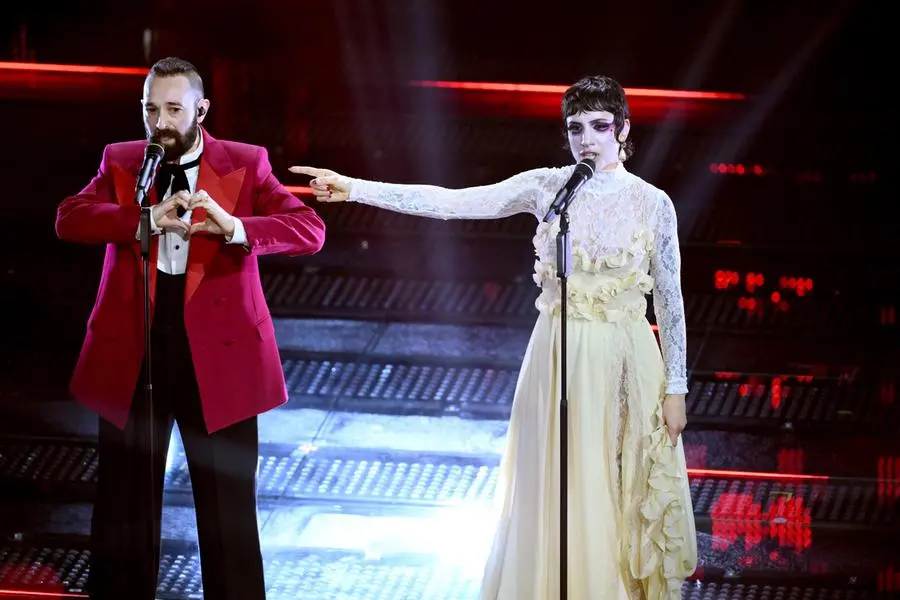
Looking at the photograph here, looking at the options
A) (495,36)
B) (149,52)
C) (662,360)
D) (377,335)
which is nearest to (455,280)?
(377,335)

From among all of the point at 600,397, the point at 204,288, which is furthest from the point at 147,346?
the point at 600,397

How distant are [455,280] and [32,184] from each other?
1751 millimetres

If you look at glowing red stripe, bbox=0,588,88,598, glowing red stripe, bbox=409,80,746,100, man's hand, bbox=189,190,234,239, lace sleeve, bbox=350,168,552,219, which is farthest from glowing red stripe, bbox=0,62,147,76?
man's hand, bbox=189,190,234,239

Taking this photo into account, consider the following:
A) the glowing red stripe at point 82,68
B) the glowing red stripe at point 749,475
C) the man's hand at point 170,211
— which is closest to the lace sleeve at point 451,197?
the man's hand at point 170,211

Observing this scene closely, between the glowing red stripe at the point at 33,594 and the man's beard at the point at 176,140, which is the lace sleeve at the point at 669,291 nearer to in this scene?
the man's beard at the point at 176,140

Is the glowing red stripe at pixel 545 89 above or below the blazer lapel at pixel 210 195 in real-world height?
above

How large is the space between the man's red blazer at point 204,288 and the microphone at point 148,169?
12 cm

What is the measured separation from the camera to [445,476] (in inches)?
165

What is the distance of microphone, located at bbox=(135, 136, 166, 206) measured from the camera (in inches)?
96.5

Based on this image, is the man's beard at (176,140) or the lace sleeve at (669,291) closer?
the man's beard at (176,140)

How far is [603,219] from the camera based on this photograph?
276cm

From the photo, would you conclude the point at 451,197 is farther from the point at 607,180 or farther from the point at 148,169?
the point at 148,169

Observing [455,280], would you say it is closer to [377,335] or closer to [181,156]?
[377,335]

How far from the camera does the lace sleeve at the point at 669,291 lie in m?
2.79
